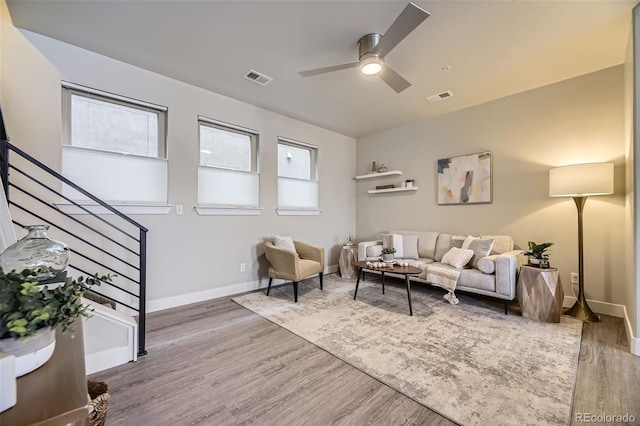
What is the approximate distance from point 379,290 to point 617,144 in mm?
3313

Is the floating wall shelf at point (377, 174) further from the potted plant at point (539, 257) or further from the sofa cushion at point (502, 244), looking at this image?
the potted plant at point (539, 257)

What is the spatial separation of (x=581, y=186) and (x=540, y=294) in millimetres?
1226

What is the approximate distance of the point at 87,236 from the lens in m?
2.65

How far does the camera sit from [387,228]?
510cm

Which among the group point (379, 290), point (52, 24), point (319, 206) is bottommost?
point (379, 290)

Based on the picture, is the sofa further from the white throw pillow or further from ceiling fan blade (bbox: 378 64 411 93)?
ceiling fan blade (bbox: 378 64 411 93)

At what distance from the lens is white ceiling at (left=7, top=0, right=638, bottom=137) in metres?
2.09

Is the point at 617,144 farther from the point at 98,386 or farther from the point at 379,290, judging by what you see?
the point at 98,386

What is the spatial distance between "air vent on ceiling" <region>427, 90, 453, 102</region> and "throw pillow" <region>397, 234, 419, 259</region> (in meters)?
2.16

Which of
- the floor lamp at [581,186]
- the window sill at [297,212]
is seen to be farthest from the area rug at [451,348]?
the window sill at [297,212]

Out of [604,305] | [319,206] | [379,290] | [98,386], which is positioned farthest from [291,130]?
[604,305]

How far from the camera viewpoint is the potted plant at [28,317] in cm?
57

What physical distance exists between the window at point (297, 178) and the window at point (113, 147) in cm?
179

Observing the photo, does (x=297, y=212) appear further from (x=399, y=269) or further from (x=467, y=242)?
(x=467, y=242)
